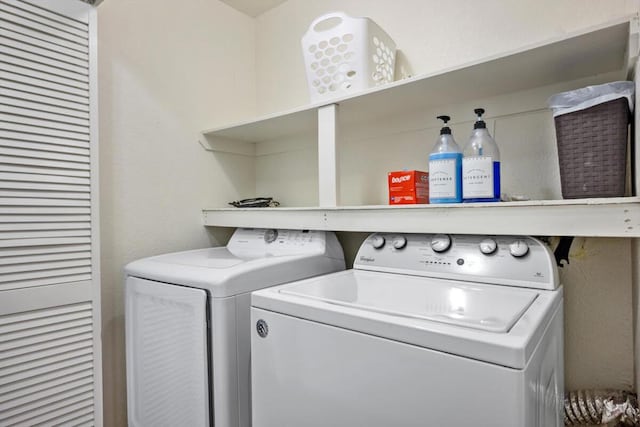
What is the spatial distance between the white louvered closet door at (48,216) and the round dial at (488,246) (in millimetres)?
1501

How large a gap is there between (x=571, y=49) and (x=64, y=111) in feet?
5.84

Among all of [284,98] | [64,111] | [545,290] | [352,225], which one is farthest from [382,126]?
[64,111]

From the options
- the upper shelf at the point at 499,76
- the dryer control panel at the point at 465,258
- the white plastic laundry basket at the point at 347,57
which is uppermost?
the white plastic laundry basket at the point at 347,57

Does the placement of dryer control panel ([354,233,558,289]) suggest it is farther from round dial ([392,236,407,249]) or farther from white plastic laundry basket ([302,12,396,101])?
white plastic laundry basket ([302,12,396,101])

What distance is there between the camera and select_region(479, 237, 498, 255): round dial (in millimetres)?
1251

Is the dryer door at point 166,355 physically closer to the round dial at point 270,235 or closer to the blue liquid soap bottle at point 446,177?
the round dial at point 270,235

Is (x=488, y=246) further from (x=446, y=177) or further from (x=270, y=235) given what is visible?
(x=270, y=235)

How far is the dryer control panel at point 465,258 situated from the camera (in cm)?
116

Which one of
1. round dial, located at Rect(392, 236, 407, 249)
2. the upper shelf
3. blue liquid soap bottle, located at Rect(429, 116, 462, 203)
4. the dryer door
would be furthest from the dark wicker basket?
the dryer door

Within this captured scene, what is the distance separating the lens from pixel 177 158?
2.02m

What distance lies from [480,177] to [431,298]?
438mm

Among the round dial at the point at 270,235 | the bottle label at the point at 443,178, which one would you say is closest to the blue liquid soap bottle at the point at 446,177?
the bottle label at the point at 443,178

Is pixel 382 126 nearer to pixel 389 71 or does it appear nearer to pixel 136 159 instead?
pixel 389 71

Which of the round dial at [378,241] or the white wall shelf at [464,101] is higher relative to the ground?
the white wall shelf at [464,101]
